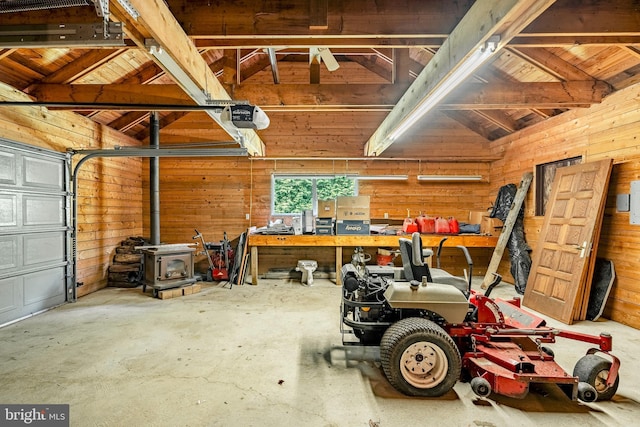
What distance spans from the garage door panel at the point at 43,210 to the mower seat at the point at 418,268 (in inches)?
185

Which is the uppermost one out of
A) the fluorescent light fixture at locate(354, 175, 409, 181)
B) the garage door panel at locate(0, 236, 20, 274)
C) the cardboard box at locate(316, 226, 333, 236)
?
the fluorescent light fixture at locate(354, 175, 409, 181)

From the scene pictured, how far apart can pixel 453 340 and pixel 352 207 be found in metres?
3.33

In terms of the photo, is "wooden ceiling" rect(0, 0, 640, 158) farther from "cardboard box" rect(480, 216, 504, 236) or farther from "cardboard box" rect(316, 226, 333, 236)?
"cardboard box" rect(316, 226, 333, 236)

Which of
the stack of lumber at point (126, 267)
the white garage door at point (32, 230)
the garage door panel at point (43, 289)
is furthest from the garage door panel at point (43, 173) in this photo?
the stack of lumber at point (126, 267)

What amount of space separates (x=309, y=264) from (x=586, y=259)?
4.06 m

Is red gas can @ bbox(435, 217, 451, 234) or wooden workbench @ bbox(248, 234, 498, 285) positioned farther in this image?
red gas can @ bbox(435, 217, 451, 234)

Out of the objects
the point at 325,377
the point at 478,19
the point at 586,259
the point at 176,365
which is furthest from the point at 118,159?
the point at 586,259

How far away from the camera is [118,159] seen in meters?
5.76

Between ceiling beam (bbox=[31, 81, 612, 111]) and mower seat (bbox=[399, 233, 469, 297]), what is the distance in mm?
1898

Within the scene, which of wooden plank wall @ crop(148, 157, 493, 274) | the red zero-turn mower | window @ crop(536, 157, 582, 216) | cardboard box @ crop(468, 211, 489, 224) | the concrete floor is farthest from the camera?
wooden plank wall @ crop(148, 157, 493, 274)

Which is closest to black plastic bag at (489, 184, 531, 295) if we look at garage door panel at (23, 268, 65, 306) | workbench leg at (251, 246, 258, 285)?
workbench leg at (251, 246, 258, 285)

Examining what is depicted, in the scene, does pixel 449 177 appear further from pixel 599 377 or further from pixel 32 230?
pixel 32 230

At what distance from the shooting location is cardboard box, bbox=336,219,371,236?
5.49 meters

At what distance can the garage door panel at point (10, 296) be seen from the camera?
3.57 meters
